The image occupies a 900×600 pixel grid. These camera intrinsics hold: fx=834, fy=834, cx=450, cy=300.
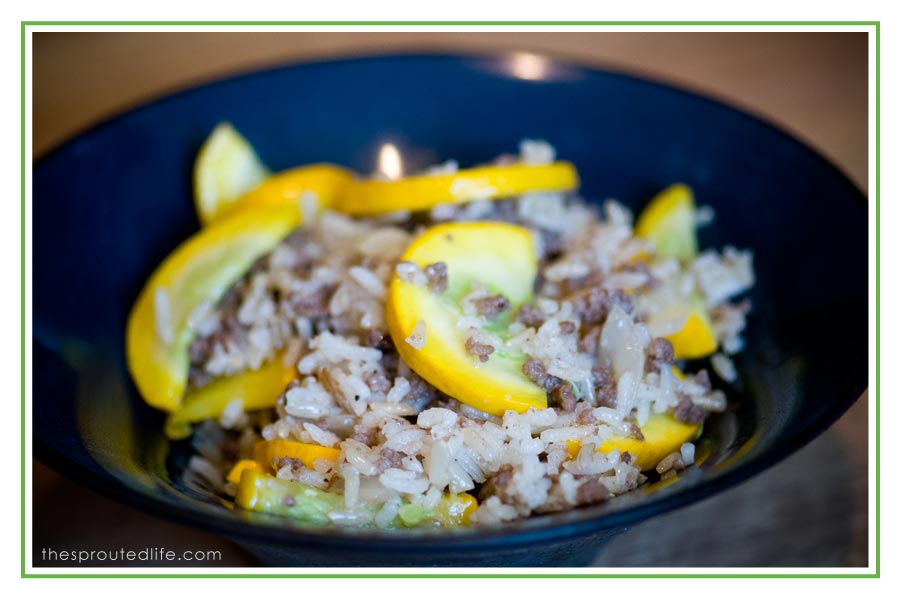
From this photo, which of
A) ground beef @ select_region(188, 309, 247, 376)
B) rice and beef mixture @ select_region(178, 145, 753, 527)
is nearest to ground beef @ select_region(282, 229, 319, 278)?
rice and beef mixture @ select_region(178, 145, 753, 527)

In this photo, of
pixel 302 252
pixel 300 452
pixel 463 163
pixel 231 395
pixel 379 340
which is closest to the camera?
pixel 300 452

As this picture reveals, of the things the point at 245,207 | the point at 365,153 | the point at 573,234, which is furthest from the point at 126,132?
the point at 573,234

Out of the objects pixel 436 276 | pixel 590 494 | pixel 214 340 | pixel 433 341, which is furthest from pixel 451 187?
pixel 590 494

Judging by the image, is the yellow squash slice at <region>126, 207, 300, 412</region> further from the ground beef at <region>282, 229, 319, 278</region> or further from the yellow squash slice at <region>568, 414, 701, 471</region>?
the yellow squash slice at <region>568, 414, 701, 471</region>

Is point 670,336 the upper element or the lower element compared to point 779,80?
lower

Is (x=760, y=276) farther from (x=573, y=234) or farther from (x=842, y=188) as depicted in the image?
(x=573, y=234)

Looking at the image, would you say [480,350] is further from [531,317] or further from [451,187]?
[451,187]
